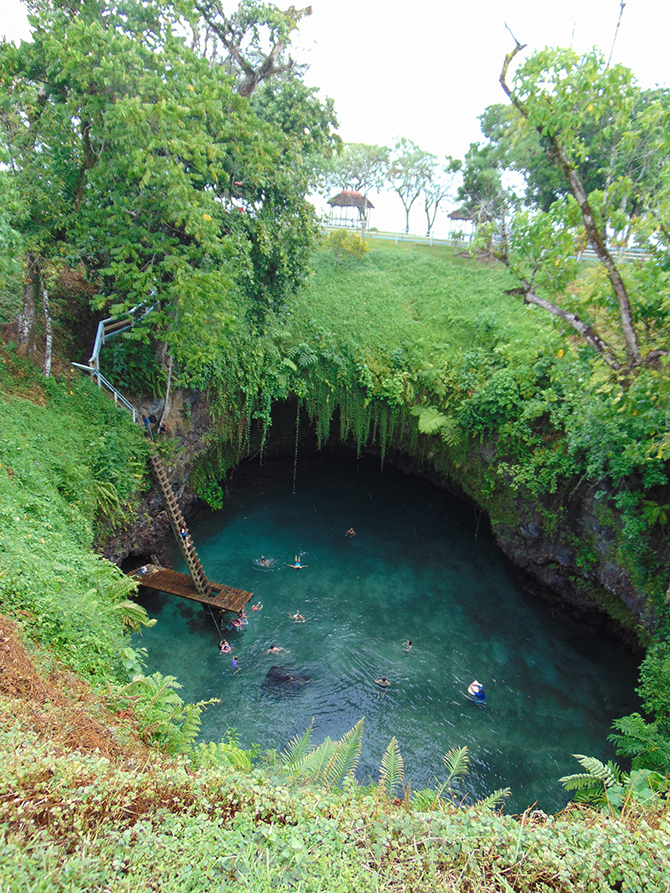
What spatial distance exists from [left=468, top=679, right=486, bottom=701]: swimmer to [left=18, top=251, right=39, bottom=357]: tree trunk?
13826mm

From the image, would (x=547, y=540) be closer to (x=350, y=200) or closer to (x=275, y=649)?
(x=275, y=649)

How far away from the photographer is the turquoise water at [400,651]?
9.59m

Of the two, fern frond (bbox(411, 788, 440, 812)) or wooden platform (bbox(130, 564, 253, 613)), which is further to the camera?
wooden platform (bbox(130, 564, 253, 613))

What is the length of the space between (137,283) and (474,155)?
2143cm

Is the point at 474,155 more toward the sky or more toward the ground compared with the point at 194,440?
more toward the sky

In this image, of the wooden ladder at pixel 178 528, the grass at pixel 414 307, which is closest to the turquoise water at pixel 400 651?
the wooden ladder at pixel 178 528

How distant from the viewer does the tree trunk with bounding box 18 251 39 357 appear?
1123 centimetres

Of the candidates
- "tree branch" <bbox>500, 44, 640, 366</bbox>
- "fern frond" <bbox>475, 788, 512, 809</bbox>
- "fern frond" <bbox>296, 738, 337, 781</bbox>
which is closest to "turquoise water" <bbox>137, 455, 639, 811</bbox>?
"fern frond" <bbox>296, 738, 337, 781</bbox>

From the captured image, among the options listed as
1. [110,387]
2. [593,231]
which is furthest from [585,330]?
[110,387]

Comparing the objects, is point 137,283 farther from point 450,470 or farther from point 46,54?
point 450,470

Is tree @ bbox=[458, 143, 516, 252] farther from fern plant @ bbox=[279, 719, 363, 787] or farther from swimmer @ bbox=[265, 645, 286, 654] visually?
fern plant @ bbox=[279, 719, 363, 787]

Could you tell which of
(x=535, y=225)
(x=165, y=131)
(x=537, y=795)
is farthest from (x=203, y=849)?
(x=165, y=131)

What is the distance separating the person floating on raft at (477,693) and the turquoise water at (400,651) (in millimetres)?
191

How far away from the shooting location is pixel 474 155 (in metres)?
23.2
